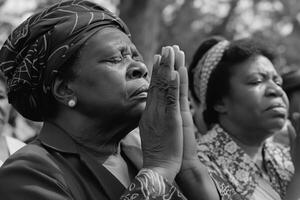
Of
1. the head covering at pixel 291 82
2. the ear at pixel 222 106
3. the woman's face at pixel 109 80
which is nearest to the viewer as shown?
the woman's face at pixel 109 80

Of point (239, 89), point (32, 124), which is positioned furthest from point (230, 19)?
point (239, 89)

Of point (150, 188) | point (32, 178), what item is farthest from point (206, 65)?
point (32, 178)

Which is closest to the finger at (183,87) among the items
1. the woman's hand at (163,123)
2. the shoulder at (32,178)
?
the woman's hand at (163,123)

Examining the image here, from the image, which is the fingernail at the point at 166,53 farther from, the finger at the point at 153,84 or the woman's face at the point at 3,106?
A: the woman's face at the point at 3,106

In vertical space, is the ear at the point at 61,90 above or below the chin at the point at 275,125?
above

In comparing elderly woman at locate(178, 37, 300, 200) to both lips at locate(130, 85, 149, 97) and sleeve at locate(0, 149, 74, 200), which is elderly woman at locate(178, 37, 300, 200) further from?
sleeve at locate(0, 149, 74, 200)

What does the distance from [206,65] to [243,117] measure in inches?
16.6

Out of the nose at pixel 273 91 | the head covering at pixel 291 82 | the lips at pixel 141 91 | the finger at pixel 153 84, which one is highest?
the finger at pixel 153 84

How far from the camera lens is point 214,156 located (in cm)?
347

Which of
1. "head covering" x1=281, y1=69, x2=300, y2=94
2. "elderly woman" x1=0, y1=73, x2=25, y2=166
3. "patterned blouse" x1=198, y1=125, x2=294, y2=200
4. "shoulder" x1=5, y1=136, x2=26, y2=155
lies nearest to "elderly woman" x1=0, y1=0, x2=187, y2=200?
"patterned blouse" x1=198, y1=125, x2=294, y2=200

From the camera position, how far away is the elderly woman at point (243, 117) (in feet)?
11.3

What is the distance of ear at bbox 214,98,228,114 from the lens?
3783 mm

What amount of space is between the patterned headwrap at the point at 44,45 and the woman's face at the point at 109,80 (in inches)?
2.2

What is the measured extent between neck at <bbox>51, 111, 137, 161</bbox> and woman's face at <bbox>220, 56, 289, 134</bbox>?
53.1 inches
